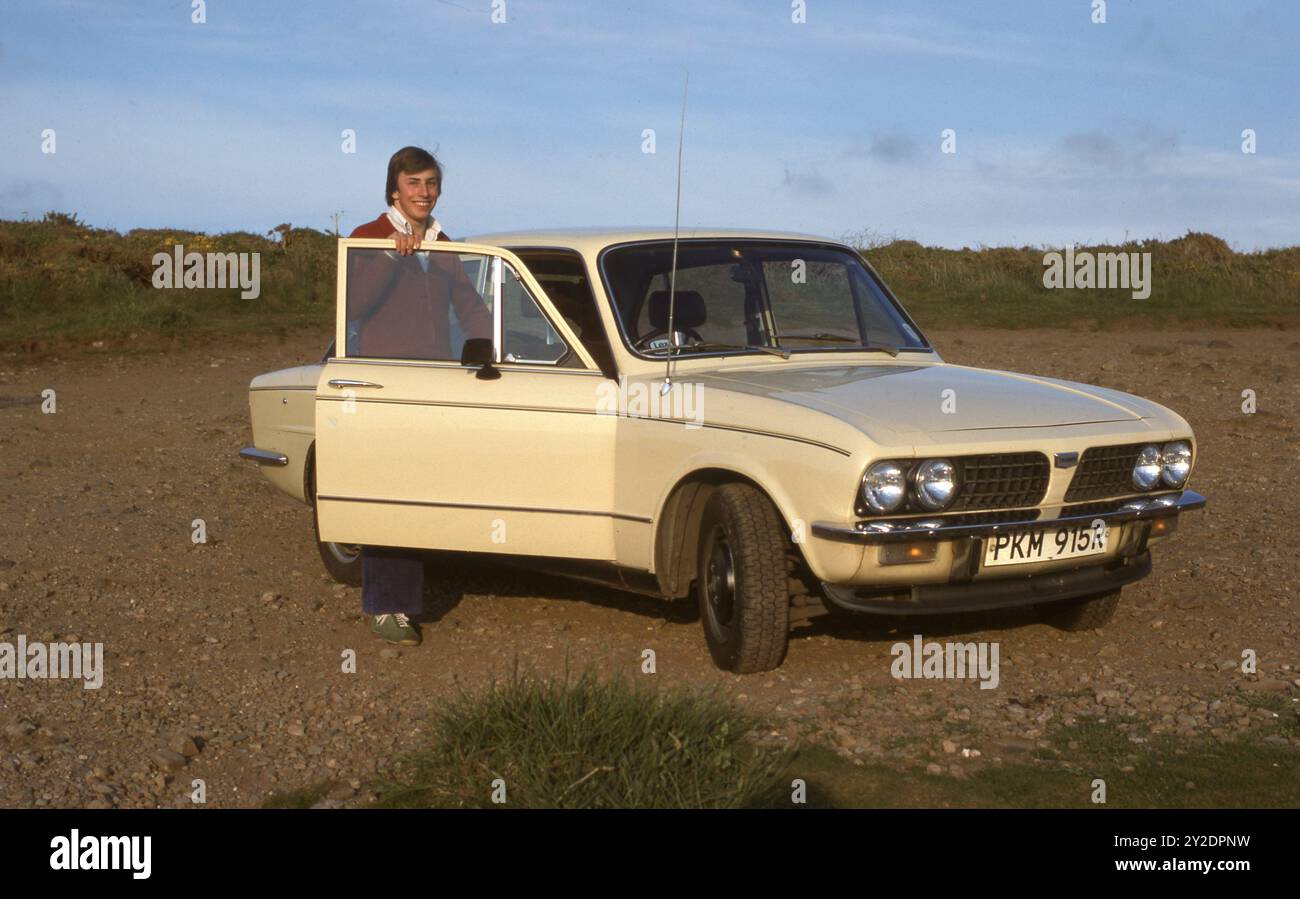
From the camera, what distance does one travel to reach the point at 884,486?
201 inches

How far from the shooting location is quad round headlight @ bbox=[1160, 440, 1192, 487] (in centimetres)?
580

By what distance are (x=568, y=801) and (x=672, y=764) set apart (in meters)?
0.32

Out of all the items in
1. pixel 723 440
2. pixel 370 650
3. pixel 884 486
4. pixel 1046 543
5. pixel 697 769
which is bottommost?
pixel 370 650

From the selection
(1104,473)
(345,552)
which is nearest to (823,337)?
(1104,473)

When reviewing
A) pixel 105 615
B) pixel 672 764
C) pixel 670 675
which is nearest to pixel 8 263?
pixel 105 615

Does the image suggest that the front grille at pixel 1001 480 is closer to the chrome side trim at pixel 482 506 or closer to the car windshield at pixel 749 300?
the chrome side trim at pixel 482 506

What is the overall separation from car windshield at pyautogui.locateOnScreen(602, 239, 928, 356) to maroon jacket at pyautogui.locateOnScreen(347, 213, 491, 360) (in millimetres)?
651

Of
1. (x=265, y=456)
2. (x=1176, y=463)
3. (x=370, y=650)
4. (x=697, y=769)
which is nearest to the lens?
(x=697, y=769)

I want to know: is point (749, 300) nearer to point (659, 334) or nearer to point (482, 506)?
point (659, 334)

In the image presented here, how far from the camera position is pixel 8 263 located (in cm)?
2266

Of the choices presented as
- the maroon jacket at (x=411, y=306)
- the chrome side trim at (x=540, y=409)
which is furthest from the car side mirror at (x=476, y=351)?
the maroon jacket at (x=411, y=306)

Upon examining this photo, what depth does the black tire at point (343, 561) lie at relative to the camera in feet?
24.2

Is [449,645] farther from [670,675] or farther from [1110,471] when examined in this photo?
[1110,471]

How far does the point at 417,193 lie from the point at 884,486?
278cm
